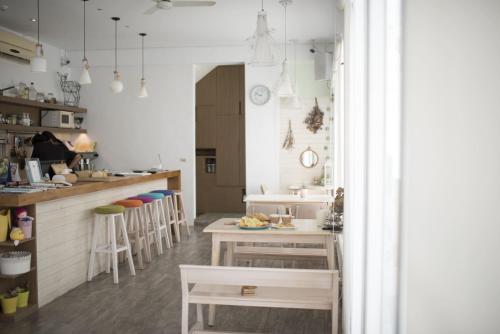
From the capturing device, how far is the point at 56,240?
4.71 metres

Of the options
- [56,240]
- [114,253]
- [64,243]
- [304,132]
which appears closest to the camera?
[56,240]

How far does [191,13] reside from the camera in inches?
278

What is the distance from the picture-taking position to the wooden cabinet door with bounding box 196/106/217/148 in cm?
1067

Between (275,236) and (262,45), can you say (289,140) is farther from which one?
(275,236)

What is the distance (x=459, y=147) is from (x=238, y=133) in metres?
9.62

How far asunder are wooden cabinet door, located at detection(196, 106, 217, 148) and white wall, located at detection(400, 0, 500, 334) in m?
9.63

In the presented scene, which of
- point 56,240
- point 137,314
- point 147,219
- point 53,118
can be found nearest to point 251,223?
point 137,314

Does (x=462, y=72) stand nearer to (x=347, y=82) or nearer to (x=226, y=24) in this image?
(x=347, y=82)

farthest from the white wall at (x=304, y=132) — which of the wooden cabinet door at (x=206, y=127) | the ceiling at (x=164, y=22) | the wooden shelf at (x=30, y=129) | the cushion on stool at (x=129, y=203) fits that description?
the wooden shelf at (x=30, y=129)

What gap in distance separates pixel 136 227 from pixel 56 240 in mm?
1325

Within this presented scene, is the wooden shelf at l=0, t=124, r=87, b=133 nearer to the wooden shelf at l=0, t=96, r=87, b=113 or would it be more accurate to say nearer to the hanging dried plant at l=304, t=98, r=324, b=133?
the wooden shelf at l=0, t=96, r=87, b=113

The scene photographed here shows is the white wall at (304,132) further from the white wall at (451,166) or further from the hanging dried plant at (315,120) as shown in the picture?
the white wall at (451,166)

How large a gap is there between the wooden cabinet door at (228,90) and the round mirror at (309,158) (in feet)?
6.95

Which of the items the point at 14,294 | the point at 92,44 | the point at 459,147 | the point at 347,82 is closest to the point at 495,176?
the point at 459,147
